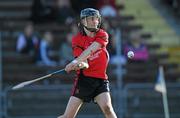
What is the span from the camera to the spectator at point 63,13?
72.0 ft

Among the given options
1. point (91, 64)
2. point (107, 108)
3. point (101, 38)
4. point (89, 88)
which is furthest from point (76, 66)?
point (107, 108)

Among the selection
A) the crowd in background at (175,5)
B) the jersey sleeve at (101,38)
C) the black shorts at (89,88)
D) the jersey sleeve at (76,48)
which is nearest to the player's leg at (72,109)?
the black shorts at (89,88)

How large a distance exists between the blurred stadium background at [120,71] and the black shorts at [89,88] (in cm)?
542

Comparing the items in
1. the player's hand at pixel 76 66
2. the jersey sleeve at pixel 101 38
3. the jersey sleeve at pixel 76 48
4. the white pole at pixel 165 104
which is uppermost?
the jersey sleeve at pixel 101 38

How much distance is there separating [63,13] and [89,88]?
779 cm

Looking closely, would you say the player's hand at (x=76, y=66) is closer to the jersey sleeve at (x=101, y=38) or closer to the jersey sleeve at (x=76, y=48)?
the jersey sleeve at (x=76, y=48)

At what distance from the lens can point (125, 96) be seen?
19.9 metres

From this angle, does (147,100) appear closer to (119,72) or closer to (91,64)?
(119,72)

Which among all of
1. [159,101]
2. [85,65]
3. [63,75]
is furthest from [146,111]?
[85,65]

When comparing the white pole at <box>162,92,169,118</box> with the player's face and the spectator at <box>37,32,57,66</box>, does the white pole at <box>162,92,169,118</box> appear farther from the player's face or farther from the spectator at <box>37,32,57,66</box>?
the player's face

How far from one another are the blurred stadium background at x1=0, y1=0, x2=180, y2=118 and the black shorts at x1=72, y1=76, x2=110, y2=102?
5.42 metres

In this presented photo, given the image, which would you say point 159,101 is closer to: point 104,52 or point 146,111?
point 146,111

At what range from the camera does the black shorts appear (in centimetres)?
1428

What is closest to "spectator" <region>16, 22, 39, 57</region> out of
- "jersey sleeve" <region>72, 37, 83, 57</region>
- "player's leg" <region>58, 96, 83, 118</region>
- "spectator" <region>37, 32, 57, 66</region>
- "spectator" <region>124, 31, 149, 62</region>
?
"spectator" <region>37, 32, 57, 66</region>
